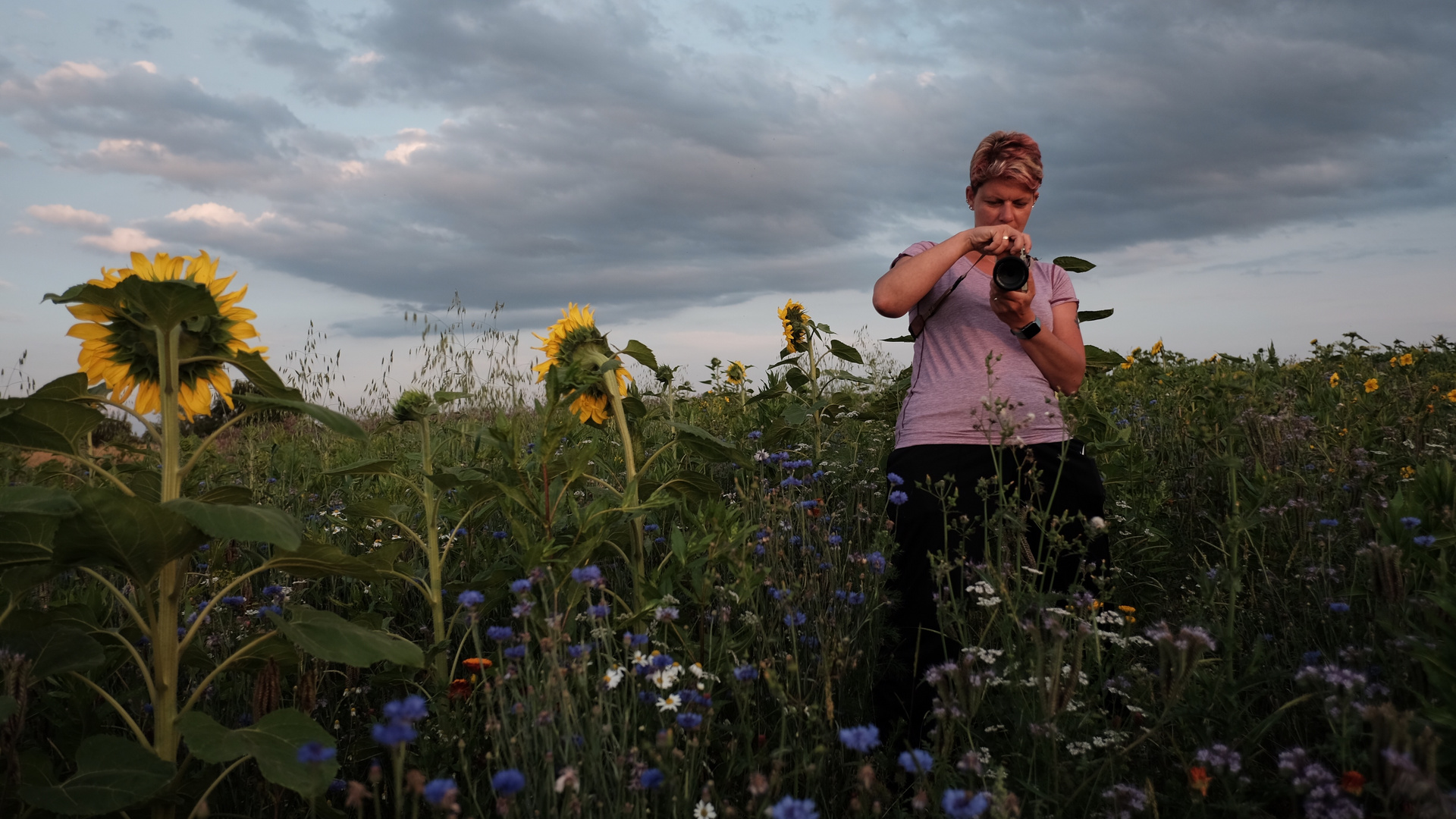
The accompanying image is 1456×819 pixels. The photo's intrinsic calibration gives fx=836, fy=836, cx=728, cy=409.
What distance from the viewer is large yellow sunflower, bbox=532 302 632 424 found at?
2.32m

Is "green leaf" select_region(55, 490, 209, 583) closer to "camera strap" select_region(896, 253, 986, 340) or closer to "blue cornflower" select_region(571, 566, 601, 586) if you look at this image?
"blue cornflower" select_region(571, 566, 601, 586)

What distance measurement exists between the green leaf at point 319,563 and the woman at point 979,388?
1.43m

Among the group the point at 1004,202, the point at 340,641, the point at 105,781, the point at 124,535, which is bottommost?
the point at 105,781

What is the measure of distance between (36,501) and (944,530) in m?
2.01

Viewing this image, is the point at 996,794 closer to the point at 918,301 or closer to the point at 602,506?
the point at 602,506

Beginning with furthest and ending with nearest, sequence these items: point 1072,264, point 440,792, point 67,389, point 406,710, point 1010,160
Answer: point 1072,264 → point 1010,160 → point 67,389 → point 406,710 → point 440,792

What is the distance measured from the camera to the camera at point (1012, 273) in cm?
265

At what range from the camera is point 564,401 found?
224cm

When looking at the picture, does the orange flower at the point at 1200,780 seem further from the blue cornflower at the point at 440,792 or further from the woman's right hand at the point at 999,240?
the woman's right hand at the point at 999,240

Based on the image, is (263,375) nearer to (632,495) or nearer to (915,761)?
(632,495)

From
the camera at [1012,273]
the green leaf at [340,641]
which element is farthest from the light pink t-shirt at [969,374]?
the green leaf at [340,641]

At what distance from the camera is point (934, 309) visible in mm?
2973

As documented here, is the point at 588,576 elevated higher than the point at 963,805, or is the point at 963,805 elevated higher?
the point at 588,576

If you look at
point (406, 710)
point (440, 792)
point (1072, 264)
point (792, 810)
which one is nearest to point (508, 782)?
point (440, 792)
